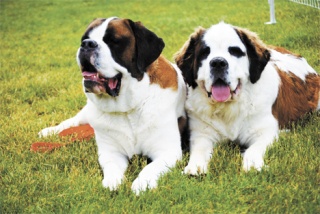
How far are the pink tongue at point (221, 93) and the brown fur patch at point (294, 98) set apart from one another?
54 cm

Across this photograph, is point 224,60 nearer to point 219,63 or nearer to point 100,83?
point 219,63

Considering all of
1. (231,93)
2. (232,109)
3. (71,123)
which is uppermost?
(231,93)

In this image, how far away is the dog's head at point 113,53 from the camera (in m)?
3.20

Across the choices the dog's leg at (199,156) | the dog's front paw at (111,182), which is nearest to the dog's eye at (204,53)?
the dog's leg at (199,156)

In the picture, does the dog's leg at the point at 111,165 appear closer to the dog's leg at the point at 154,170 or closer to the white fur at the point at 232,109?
the dog's leg at the point at 154,170

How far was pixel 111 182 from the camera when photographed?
10.3ft

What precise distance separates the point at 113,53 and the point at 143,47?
0.90 ft

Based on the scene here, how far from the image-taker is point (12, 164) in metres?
3.63

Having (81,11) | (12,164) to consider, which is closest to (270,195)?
(12,164)

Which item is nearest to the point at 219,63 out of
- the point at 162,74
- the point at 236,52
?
the point at 236,52

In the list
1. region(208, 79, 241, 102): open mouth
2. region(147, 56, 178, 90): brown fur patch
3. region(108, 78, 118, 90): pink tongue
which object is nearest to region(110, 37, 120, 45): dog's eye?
region(108, 78, 118, 90): pink tongue

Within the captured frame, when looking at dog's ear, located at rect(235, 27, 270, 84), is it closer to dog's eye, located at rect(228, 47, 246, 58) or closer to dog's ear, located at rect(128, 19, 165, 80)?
dog's eye, located at rect(228, 47, 246, 58)

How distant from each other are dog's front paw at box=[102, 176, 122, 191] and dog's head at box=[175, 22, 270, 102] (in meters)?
1.00

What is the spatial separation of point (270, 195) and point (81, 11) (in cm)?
1252
